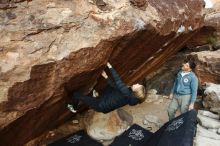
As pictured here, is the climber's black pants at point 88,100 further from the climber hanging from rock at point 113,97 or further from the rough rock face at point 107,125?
the rough rock face at point 107,125

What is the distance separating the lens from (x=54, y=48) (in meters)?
5.25

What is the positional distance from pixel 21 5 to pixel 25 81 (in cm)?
116

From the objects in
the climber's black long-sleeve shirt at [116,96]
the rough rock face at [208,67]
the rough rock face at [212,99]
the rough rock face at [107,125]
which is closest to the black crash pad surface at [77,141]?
the rough rock face at [107,125]

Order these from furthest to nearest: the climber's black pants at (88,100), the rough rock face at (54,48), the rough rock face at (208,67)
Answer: the rough rock face at (208,67) < the climber's black pants at (88,100) < the rough rock face at (54,48)

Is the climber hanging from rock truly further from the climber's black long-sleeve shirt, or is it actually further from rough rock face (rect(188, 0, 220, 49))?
rough rock face (rect(188, 0, 220, 49))

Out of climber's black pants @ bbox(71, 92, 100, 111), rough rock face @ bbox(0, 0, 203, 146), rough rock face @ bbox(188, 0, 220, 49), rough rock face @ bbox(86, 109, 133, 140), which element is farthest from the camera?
rough rock face @ bbox(188, 0, 220, 49)

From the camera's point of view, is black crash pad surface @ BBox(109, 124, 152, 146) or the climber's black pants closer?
the climber's black pants

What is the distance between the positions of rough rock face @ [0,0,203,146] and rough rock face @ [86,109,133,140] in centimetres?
102

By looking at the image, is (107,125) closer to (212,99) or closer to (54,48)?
(212,99)

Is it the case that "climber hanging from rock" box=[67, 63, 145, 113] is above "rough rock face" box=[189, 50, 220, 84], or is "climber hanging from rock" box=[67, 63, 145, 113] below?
above

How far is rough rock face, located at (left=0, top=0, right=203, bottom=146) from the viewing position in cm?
498

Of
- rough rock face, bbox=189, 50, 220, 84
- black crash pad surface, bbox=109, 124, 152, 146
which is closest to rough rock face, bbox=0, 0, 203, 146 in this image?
black crash pad surface, bbox=109, 124, 152, 146

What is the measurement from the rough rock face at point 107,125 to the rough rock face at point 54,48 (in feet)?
3.33

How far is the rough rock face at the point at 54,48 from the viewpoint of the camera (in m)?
4.98
